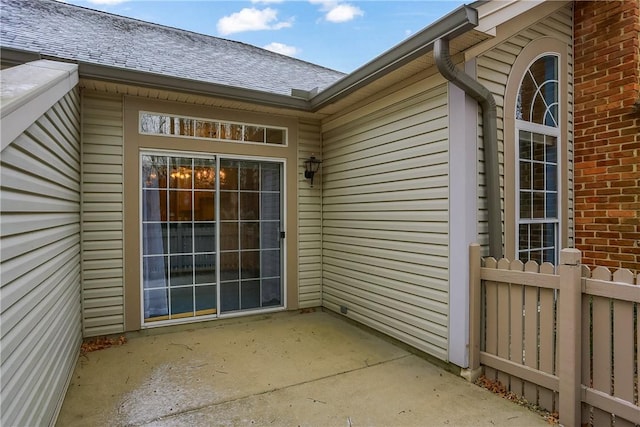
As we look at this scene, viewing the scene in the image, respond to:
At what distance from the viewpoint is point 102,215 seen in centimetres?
377

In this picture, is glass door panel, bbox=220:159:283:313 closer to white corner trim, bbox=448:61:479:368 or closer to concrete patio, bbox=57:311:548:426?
concrete patio, bbox=57:311:548:426

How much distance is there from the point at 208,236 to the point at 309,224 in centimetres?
136

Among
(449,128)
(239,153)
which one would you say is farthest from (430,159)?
(239,153)

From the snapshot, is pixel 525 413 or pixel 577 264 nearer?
pixel 577 264

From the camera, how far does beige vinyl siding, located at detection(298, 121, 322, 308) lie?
15.9 feet

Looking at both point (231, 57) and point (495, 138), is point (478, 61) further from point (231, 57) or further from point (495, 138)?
point (231, 57)

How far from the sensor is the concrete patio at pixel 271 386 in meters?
2.36

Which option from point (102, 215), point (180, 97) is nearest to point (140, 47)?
point (180, 97)

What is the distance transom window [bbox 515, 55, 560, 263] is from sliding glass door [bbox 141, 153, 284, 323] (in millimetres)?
2813

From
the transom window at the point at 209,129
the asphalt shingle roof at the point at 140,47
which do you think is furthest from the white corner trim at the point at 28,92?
the transom window at the point at 209,129

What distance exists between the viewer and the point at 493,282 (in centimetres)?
279

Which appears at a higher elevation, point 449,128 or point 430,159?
point 449,128

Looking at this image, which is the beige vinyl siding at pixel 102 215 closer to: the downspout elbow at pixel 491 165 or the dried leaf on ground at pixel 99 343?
the dried leaf on ground at pixel 99 343

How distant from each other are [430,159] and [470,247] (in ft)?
2.86
